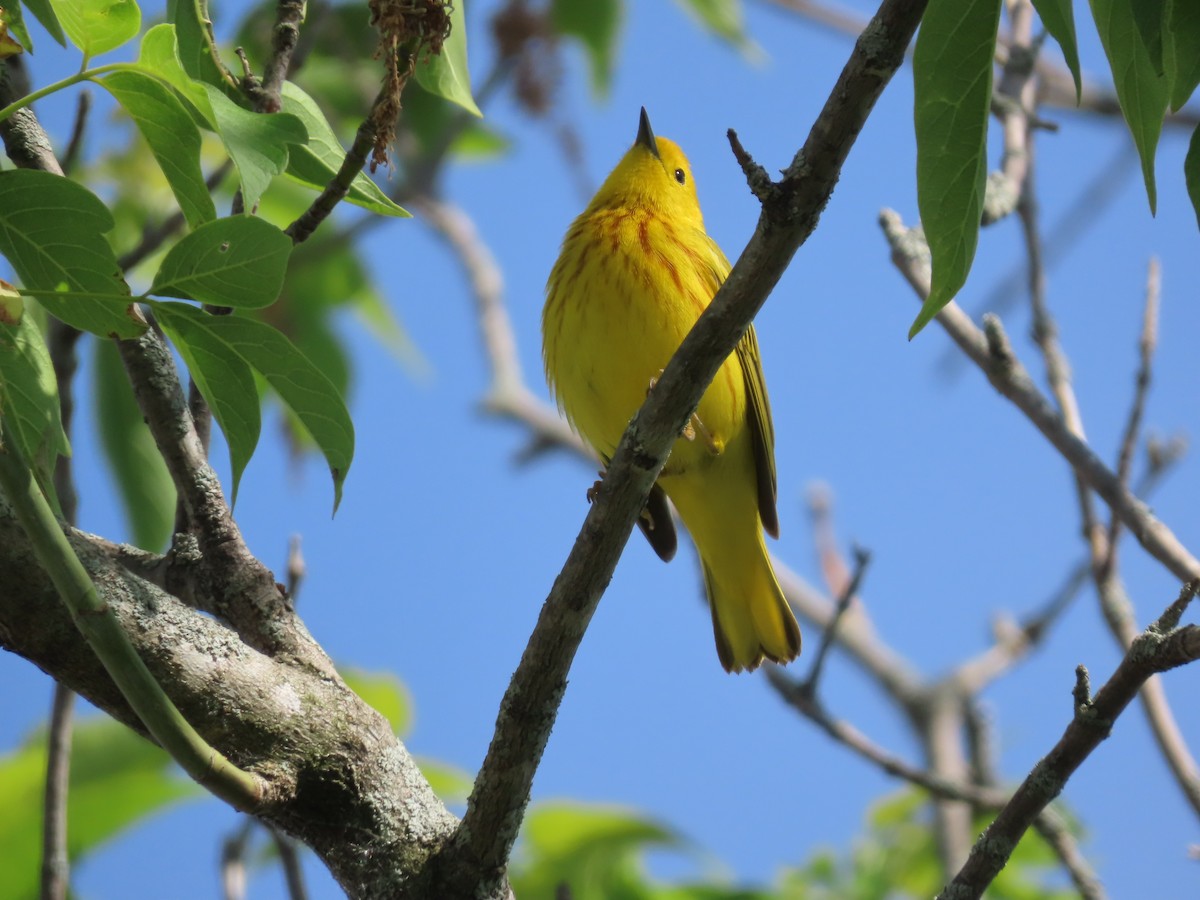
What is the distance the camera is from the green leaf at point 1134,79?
5.06 ft

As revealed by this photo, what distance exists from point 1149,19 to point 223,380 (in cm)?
129

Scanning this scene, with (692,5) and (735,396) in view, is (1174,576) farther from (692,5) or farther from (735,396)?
(692,5)

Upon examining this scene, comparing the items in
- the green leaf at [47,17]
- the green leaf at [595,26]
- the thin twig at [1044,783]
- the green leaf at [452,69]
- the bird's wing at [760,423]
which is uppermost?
the green leaf at [595,26]

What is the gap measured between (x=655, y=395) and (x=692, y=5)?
387 cm

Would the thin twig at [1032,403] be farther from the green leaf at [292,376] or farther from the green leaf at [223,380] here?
the green leaf at [223,380]

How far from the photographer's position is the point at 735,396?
4688 millimetres

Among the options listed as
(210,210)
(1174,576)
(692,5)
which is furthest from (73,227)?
(692,5)

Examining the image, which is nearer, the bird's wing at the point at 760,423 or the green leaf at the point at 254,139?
the green leaf at the point at 254,139

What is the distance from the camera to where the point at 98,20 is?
67.2 inches

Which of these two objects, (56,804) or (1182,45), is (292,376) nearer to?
(1182,45)

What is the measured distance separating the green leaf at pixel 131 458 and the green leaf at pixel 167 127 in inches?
57.8

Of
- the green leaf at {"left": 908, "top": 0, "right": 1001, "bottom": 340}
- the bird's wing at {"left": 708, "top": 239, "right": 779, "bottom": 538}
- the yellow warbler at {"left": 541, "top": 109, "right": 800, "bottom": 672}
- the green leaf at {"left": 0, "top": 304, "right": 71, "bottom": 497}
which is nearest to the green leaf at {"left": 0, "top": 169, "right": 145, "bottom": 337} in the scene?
the green leaf at {"left": 0, "top": 304, "right": 71, "bottom": 497}

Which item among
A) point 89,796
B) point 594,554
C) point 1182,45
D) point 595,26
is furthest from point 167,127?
point 595,26

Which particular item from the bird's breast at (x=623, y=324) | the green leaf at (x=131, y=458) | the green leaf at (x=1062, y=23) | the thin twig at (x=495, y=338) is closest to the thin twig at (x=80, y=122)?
the green leaf at (x=131, y=458)
